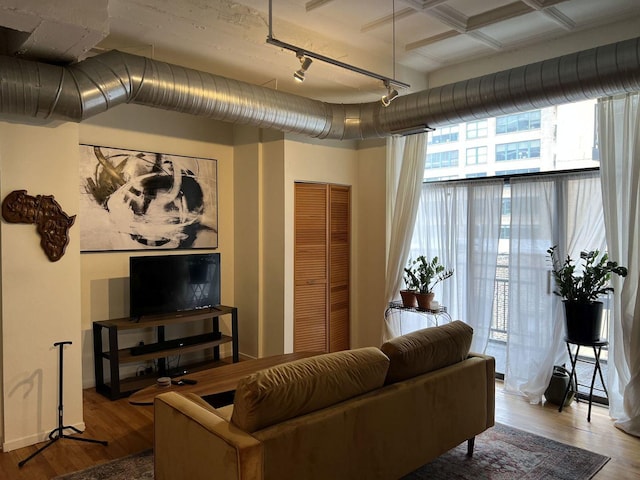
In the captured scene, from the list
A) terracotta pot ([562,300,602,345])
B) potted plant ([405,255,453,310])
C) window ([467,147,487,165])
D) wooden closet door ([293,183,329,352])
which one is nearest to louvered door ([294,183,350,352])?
wooden closet door ([293,183,329,352])

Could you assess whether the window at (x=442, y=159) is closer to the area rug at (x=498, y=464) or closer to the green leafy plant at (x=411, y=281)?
the green leafy plant at (x=411, y=281)

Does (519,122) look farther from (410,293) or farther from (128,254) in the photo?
(128,254)

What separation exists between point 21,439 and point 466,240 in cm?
406

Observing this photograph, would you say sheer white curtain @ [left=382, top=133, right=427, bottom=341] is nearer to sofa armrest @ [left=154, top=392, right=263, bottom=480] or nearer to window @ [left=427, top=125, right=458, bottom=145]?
window @ [left=427, top=125, right=458, bottom=145]

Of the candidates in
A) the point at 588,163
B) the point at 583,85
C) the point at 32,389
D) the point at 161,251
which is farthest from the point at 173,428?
the point at 588,163

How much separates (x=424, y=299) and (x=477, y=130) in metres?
1.77

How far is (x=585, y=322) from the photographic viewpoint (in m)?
3.63

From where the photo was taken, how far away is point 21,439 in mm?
3203

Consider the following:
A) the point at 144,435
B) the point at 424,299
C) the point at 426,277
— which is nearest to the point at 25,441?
the point at 144,435

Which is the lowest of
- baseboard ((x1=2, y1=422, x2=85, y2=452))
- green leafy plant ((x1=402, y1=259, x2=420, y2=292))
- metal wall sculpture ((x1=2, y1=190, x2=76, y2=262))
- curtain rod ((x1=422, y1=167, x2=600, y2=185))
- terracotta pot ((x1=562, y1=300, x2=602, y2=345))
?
baseboard ((x1=2, y1=422, x2=85, y2=452))

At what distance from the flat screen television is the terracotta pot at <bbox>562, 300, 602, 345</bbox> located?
329 centimetres

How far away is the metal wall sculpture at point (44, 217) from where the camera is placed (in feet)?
10.2

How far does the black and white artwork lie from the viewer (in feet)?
14.5

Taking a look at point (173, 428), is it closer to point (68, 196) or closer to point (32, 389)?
point (32, 389)
